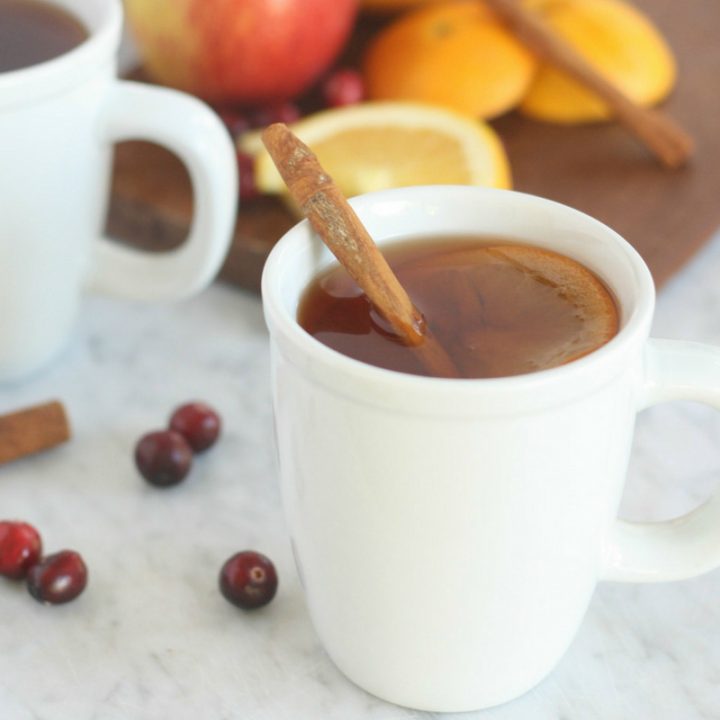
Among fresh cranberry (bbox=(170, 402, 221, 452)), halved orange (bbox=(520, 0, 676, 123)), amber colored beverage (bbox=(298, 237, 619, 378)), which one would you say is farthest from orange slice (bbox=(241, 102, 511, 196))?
amber colored beverage (bbox=(298, 237, 619, 378))

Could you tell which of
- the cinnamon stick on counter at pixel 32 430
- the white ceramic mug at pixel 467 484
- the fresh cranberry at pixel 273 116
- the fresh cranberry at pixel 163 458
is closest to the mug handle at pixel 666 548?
the white ceramic mug at pixel 467 484

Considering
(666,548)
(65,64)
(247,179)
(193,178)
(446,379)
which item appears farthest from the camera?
(247,179)

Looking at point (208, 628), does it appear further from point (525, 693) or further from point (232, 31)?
point (232, 31)

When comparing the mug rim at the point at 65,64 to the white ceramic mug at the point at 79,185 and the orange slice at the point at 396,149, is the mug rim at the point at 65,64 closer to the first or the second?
the white ceramic mug at the point at 79,185

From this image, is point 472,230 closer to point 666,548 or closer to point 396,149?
point 666,548

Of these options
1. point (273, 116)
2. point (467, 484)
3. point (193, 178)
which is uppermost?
point (467, 484)

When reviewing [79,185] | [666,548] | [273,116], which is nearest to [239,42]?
[273,116]
